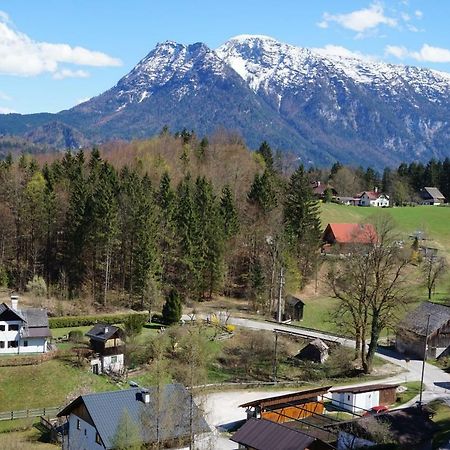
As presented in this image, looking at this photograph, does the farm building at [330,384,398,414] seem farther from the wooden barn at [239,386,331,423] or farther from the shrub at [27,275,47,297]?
the shrub at [27,275,47,297]

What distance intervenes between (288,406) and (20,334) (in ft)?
76.1

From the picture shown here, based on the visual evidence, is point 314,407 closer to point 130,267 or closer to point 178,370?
point 178,370

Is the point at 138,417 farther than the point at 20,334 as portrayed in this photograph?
No

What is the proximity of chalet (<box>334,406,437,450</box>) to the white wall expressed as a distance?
13.5 m

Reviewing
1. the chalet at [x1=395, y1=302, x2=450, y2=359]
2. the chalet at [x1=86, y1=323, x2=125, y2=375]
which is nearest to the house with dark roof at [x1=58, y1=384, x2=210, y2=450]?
the chalet at [x1=86, y1=323, x2=125, y2=375]

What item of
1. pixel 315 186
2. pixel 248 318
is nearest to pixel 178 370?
pixel 248 318

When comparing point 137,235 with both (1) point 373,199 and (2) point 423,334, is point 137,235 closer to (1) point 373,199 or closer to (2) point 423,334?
(2) point 423,334

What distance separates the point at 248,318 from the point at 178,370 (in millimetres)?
19821

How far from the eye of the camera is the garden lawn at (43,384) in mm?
46562

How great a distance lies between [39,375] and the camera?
49.3m

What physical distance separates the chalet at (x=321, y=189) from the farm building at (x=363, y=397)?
8237cm

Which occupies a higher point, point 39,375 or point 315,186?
point 315,186

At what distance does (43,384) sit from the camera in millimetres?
48438

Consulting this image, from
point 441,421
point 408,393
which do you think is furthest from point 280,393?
point 441,421
